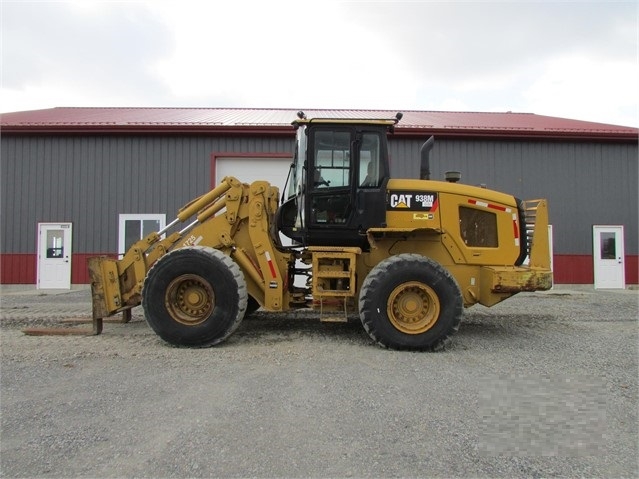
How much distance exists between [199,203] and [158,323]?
74.0 inches

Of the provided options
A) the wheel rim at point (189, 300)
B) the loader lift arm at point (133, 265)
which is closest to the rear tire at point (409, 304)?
the wheel rim at point (189, 300)

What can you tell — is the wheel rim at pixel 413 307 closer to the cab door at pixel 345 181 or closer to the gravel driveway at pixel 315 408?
the gravel driveway at pixel 315 408

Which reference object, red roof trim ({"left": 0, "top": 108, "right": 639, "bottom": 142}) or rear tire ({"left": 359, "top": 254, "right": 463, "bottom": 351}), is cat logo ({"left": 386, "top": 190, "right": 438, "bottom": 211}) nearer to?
rear tire ({"left": 359, "top": 254, "right": 463, "bottom": 351})

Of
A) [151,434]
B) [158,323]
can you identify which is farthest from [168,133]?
[151,434]

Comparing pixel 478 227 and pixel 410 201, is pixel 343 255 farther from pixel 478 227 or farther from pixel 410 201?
pixel 478 227

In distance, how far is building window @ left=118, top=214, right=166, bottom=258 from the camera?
14.5 m

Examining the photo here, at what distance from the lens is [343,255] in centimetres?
620

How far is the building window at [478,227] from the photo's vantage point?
21.4 ft

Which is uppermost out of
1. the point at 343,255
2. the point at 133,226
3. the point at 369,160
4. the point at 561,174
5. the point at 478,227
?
the point at 561,174

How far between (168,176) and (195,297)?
Result: 9525mm

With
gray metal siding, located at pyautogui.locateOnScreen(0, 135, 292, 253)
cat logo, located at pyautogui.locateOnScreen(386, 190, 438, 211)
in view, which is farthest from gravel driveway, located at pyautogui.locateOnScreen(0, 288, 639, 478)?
gray metal siding, located at pyautogui.locateOnScreen(0, 135, 292, 253)

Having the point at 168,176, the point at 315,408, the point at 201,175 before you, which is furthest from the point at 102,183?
the point at 315,408

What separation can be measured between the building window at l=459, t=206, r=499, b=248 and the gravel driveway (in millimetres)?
1453

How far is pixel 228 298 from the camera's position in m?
5.93
